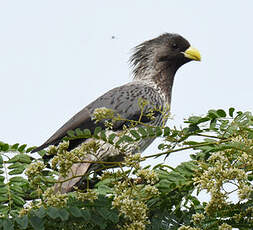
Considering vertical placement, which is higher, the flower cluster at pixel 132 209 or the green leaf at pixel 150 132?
the green leaf at pixel 150 132

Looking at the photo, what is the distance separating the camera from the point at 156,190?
2.82 meters

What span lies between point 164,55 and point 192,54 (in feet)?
1.27

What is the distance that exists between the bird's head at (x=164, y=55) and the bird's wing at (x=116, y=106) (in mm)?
768

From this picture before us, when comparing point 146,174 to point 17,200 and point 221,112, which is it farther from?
point 17,200

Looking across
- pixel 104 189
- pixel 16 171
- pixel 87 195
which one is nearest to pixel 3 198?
pixel 16 171

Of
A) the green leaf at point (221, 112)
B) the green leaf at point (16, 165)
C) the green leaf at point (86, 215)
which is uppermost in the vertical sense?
the green leaf at point (221, 112)

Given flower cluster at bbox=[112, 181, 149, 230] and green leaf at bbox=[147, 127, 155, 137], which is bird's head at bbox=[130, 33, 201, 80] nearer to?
green leaf at bbox=[147, 127, 155, 137]

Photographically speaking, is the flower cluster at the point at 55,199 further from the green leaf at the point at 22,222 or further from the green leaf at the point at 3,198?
the green leaf at the point at 3,198

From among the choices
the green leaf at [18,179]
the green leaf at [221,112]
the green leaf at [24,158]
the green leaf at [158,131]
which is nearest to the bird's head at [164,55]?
the green leaf at [24,158]

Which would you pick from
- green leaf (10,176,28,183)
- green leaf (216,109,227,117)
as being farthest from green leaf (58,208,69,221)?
green leaf (216,109,227,117)

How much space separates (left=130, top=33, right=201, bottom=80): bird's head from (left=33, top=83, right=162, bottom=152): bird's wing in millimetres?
768

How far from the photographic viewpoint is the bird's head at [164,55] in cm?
730

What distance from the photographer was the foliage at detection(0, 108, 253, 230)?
101 inches

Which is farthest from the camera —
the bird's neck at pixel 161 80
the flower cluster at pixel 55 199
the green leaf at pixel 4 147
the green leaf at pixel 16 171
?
the bird's neck at pixel 161 80
